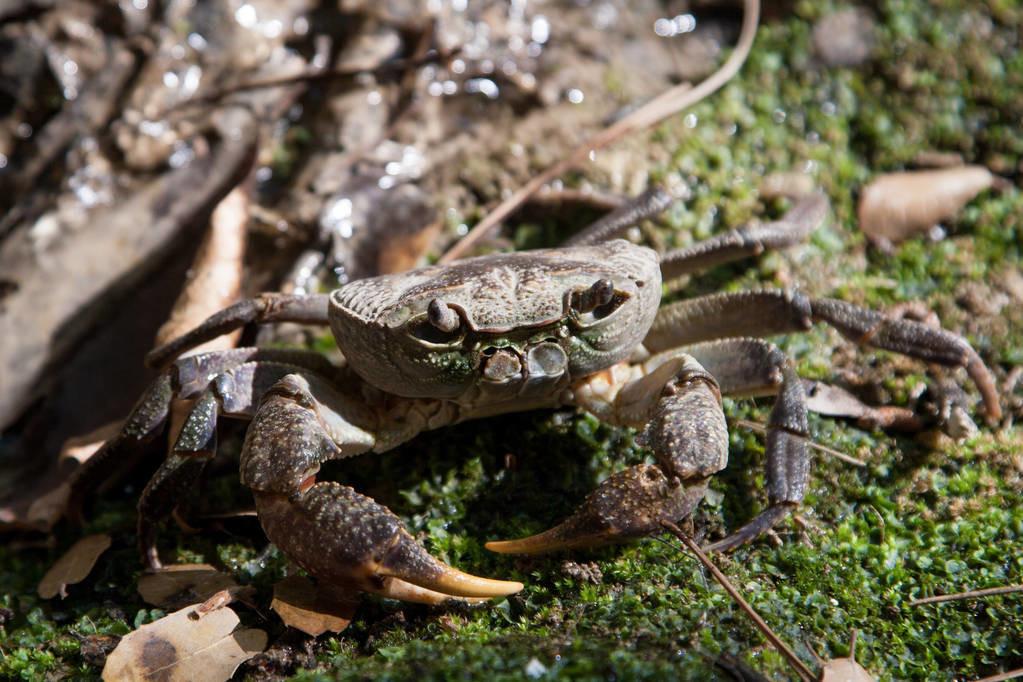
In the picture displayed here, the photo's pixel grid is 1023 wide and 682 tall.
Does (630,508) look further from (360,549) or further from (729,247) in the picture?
(729,247)

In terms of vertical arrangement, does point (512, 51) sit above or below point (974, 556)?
above

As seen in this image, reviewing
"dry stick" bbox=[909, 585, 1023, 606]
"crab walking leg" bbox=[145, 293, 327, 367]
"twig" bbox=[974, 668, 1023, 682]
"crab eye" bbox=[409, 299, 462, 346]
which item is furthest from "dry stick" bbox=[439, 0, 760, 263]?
"twig" bbox=[974, 668, 1023, 682]

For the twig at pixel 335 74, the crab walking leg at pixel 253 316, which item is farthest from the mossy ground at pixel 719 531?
the twig at pixel 335 74

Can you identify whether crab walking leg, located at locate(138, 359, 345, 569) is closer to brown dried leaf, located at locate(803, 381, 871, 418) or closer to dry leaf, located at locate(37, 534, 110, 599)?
dry leaf, located at locate(37, 534, 110, 599)

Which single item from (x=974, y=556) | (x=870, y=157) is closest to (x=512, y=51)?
(x=870, y=157)

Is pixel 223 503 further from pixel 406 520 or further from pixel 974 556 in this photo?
pixel 974 556

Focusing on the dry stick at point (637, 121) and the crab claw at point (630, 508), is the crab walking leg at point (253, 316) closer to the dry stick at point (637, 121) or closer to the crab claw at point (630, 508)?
the dry stick at point (637, 121)
